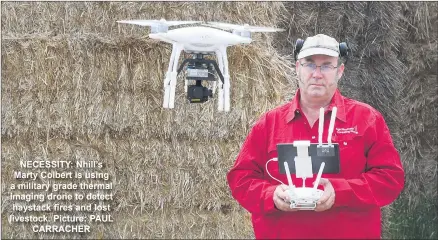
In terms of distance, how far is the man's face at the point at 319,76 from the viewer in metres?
2.63

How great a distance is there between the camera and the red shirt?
102 inches

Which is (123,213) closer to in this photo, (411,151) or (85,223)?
(85,223)

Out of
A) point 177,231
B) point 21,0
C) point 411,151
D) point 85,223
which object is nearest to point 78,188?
point 85,223

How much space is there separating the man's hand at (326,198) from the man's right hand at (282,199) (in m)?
0.08

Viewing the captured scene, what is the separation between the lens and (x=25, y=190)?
4750 millimetres

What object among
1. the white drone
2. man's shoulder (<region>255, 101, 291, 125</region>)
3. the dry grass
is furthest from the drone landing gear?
the dry grass

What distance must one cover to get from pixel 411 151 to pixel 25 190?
8.54 ft

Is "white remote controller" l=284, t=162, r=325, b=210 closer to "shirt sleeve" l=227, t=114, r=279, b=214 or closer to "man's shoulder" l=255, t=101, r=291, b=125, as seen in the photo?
"shirt sleeve" l=227, t=114, r=279, b=214

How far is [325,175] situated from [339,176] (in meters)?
0.04

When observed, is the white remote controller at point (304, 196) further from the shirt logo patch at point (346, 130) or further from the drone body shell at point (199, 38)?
the drone body shell at point (199, 38)

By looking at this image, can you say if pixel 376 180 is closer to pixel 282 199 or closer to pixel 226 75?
pixel 282 199

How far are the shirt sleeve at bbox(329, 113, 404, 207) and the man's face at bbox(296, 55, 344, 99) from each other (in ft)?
0.63

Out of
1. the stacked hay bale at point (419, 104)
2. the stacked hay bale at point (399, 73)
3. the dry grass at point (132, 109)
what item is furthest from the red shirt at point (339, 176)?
the stacked hay bale at point (419, 104)

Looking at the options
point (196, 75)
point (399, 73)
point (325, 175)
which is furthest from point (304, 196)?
point (399, 73)
